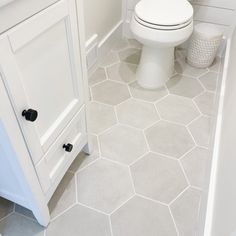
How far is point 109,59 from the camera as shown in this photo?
5.82 ft

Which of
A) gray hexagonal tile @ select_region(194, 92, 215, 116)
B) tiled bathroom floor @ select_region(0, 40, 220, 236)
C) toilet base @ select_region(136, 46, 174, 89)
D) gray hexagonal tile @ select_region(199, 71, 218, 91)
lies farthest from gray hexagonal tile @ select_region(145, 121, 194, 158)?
gray hexagonal tile @ select_region(199, 71, 218, 91)

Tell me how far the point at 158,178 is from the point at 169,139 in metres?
0.24

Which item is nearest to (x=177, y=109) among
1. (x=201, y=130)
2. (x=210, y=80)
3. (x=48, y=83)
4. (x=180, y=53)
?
(x=201, y=130)

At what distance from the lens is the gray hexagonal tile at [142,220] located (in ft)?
3.10

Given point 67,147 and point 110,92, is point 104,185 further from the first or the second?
point 110,92

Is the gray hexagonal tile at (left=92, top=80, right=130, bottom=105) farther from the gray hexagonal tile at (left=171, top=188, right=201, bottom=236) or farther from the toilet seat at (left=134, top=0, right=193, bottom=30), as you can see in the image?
the gray hexagonal tile at (left=171, top=188, right=201, bottom=236)

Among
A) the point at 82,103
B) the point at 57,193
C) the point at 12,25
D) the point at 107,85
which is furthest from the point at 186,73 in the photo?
the point at 12,25

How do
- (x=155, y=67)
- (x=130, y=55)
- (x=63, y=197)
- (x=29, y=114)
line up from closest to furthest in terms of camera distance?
(x=29, y=114) → (x=63, y=197) → (x=155, y=67) → (x=130, y=55)

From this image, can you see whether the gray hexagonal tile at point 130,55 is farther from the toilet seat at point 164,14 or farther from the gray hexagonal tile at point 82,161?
the gray hexagonal tile at point 82,161

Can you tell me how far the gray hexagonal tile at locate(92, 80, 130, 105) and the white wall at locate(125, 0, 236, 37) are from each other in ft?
2.42

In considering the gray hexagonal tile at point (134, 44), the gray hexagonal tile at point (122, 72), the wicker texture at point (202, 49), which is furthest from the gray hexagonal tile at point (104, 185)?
the gray hexagonal tile at point (134, 44)

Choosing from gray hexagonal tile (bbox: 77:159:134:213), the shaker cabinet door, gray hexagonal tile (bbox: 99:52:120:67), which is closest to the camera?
the shaker cabinet door

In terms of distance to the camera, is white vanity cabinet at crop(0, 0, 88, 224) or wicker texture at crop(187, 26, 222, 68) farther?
wicker texture at crop(187, 26, 222, 68)

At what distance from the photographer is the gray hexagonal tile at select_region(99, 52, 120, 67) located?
173cm
